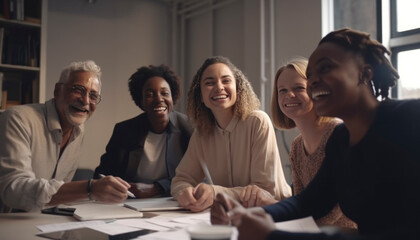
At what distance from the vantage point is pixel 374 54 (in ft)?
3.34

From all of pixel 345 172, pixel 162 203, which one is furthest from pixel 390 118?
pixel 162 203

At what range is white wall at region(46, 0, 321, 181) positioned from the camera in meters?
3.57

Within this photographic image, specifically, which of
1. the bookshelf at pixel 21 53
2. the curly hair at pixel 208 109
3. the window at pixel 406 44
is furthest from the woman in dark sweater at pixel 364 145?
the bookshelf at pixel 21 53

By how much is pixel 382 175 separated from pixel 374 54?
0.32 m

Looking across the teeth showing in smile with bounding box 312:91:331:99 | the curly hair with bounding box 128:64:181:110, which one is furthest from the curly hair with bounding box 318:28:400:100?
the curly hair with bounding box 128:64:181:110

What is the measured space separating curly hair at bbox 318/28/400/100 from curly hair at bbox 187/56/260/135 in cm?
96

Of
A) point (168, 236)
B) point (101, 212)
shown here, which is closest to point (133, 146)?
point (101, 212)

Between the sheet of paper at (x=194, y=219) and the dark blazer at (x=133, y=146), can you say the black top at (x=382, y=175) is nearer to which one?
the sheet of paper at (x=194, y=219)

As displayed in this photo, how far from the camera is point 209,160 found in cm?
195

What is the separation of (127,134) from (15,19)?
1.64 metres

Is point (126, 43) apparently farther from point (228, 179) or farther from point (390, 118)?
point (390, 118)

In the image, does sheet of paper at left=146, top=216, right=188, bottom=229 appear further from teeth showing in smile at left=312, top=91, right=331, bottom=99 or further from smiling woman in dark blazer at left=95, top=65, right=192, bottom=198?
smiling woman in dark blazer at left=95, top=65, right=192, bottom=198

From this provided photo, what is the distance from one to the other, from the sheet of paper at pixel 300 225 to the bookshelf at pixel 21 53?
278cm

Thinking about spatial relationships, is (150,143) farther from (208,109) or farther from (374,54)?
(374,54)
